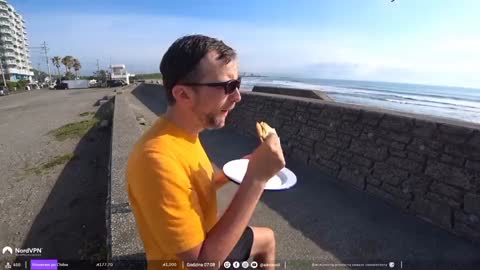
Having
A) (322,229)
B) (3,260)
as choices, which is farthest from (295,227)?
(3,260)

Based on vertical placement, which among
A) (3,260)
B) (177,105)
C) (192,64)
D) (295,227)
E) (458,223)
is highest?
(192,64)

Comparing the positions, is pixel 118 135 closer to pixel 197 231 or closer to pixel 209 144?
pixel 209 144

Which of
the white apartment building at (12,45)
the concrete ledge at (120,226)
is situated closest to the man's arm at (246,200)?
the concrete ledge at (120,226)

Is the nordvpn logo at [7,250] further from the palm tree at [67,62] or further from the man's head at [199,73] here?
the palm tree at [67,62]

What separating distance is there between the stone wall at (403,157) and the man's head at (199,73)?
3068mm

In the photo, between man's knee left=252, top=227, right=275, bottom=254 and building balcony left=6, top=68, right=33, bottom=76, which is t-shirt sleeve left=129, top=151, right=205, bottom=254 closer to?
man's knee left=252, top=227, right=275, bottom=254

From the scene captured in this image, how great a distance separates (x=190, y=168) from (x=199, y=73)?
390 mm

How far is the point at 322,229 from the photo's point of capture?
371 centimetres

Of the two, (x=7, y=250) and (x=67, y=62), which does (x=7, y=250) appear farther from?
(x=67, y=62)

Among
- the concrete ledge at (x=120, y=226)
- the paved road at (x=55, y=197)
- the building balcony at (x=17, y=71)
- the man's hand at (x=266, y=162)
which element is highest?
the building balcony at (x=17, y=71)

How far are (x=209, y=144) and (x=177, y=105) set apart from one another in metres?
6.61

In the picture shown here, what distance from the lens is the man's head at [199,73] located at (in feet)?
4.19

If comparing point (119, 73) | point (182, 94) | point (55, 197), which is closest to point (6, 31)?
point (119, 73)

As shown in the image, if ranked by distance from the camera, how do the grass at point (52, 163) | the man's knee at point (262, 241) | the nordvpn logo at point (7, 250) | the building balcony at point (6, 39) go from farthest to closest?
1. the building balcony at point (6, 39)
2. the grass at point (52, 163)
3. the nordvpn logo at point (7, 250)
4. the man's knee at point (262, 241)
